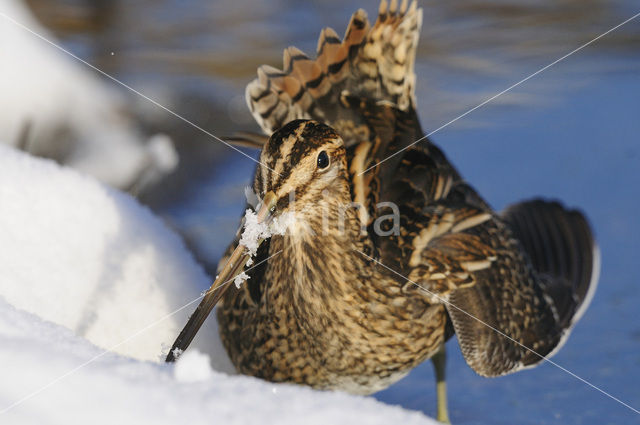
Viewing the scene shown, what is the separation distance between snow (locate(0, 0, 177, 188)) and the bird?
47.5 inches

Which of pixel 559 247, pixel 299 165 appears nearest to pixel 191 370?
pixel 299 165

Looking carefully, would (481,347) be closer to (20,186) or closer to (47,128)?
(20,186)

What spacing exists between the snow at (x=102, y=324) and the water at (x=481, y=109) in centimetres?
65

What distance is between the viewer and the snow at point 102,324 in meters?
1.00

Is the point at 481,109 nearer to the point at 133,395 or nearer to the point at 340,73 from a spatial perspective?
the point at 340,73

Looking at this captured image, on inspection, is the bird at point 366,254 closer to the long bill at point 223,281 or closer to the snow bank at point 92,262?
the long bill at point 223,281

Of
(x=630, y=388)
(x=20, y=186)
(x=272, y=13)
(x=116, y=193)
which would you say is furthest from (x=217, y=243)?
(x=272, y=13)

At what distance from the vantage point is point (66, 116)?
3.15 meters

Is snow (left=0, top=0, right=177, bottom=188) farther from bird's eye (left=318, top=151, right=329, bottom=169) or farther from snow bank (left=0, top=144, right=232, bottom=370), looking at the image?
bird's eye (left=318, top=151, right=329, bottom=169)

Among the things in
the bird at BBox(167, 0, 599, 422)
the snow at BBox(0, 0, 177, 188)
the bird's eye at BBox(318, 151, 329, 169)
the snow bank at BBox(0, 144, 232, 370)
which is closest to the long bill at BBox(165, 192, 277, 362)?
the bird at BBox(167, 0, 599, 422)

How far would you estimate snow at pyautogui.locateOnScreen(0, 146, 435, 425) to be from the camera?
1.00 meters

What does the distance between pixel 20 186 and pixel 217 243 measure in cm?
107

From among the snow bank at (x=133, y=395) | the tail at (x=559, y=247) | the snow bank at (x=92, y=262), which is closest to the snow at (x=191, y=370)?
the snow bank at (x=133, y=395)

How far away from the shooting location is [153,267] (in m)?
1.98
